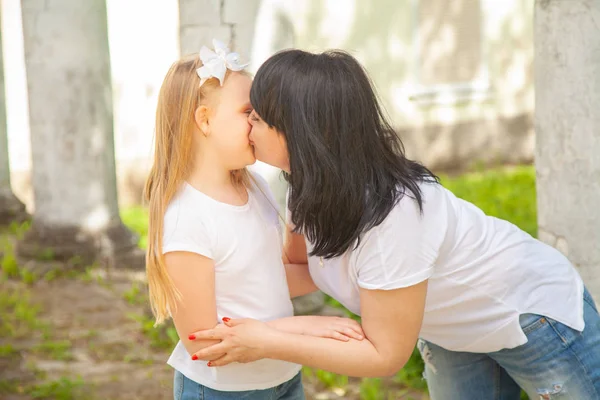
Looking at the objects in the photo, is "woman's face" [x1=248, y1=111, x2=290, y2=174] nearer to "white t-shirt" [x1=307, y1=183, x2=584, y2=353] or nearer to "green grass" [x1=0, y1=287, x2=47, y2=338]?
"white t-shirt" [x1=307, y1=183, x2=584, y2=353]

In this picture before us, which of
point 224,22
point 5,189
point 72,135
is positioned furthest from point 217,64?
point 5,189

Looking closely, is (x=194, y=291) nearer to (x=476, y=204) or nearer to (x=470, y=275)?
(x=470, y=275)

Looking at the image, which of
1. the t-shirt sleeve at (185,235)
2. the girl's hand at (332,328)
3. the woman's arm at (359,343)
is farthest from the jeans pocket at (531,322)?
the t-shirt sleeve at (185,235)

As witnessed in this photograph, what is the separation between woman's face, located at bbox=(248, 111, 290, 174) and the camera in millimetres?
2311

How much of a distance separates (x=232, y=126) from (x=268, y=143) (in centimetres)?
15

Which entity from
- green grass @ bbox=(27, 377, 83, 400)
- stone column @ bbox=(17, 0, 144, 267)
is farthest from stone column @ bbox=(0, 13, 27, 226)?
green grass @ bbox=(27, 377, 83, 400)

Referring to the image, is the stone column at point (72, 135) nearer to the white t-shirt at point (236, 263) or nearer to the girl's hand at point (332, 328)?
the white t-shirt at point (236, 263)

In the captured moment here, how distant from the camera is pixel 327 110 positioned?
2223mm

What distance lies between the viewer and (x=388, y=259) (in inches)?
88.0

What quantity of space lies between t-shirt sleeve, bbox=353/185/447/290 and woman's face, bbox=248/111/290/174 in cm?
31

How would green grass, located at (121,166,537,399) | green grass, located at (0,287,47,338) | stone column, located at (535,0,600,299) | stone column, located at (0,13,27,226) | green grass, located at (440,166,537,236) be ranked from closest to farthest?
stone column, located at (535,0,600,299) → green grass, located at (121,166,537,399) → green grass, located at (0,287,47,338) → green grass, located at (440,166,537,236) → stone column, located at (0,13,27,226)

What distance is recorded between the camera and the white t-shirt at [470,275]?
7.48 feet

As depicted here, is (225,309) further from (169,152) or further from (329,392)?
(329,392)

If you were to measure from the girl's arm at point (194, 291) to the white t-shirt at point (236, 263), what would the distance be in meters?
0.03
